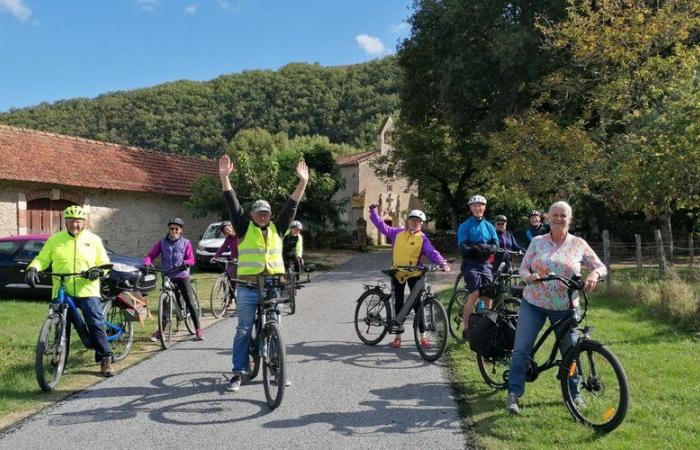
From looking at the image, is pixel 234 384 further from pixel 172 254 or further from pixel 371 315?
pixel 172 254

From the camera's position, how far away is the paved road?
4.29 meters

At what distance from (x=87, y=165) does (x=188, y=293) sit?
16.0 meters

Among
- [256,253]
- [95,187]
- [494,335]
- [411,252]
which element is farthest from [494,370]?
[95,187]

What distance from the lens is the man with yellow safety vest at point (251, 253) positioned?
538 centimetres

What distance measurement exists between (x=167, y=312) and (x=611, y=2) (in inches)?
616

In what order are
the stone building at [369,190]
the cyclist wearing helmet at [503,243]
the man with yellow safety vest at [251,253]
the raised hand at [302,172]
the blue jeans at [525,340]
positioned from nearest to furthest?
the blue jeans at [525,340]
the man with yellow safety vest at [251,253]
the raised hand at [302,172]
the cyclist wearing helmet at [503,243]
the stone building at [369,190]

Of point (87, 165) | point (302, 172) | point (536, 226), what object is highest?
point (87, 165)

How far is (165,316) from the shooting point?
7699 mm

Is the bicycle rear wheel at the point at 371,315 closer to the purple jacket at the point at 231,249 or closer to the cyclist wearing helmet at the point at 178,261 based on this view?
the cyclist wearing helmet at the point at 178,261

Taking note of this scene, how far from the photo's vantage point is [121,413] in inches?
194

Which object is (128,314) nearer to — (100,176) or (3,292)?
(3,292)


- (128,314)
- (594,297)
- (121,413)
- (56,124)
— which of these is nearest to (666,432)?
(121,413)

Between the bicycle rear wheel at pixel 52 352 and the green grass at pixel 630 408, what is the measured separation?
161 inches

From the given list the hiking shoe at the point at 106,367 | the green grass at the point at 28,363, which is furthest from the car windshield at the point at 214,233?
the hiking shoe at the point at 106,367
